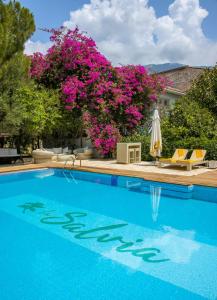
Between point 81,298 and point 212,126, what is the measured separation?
12.7 metres

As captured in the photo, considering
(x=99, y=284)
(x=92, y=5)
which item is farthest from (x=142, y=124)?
(x=99, y=284)

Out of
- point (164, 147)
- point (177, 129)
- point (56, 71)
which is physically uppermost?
point (56, 71)

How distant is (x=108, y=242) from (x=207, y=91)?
1600cm

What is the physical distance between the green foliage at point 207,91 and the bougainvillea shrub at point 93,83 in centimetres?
406

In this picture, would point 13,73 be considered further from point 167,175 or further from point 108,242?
point 108,242

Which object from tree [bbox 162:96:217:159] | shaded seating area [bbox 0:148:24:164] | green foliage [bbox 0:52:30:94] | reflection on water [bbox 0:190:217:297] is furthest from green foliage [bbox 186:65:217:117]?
reflection on water [bbox 0:190:217:297]

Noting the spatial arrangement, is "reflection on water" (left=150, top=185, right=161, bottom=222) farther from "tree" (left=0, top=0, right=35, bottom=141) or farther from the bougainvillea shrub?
"tree" (left=0, top=0, right=35, bottom=141)

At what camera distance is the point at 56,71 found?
16812 mm

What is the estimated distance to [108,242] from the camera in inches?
220

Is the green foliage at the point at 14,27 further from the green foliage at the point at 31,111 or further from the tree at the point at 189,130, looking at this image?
the tree at the point at 189,130

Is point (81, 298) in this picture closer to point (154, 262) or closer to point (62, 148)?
point (154, 262)

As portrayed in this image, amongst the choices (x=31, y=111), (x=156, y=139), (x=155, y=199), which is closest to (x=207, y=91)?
(x=156, y=139)

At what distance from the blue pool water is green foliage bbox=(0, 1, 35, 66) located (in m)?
5.96

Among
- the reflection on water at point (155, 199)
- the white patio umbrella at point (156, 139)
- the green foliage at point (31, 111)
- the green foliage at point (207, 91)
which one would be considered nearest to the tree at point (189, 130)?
the white patio umbrella at point (156, 139)
